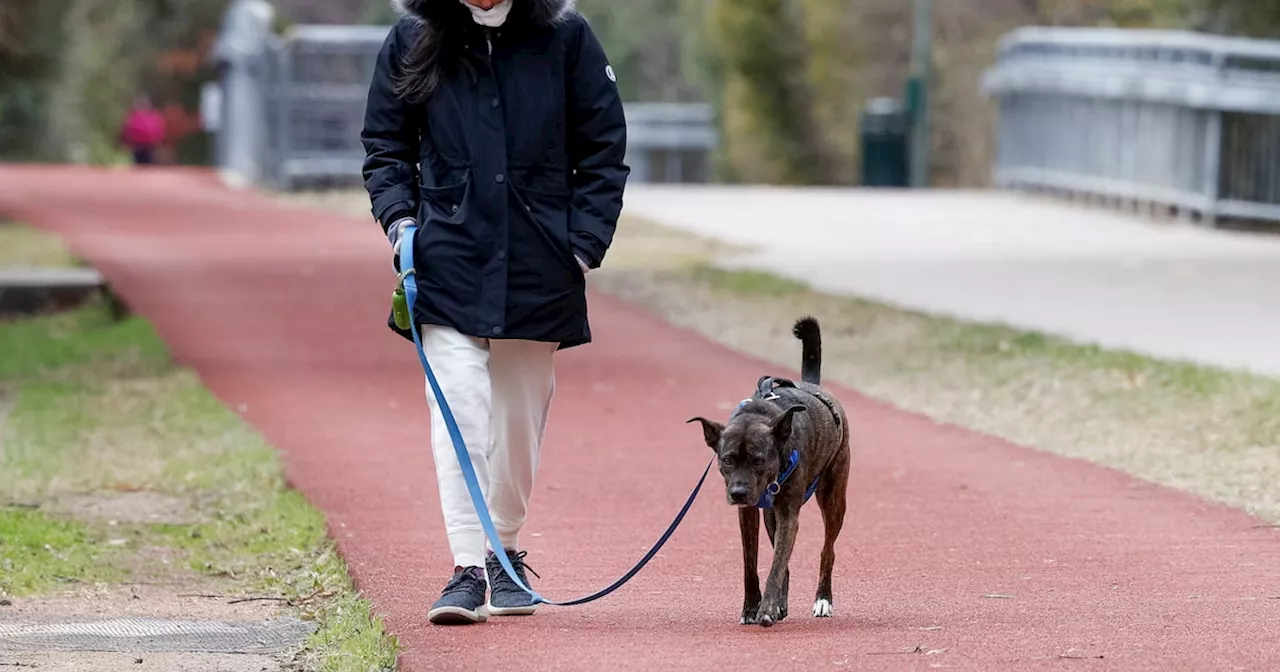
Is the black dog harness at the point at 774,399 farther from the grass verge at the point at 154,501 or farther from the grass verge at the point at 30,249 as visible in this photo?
the grass verge at the point at 30,249

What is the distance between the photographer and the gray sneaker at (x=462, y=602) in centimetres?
660

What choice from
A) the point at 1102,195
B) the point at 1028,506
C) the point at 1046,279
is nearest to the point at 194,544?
the point at 1028,506

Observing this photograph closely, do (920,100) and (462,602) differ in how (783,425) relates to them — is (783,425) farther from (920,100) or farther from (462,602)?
(920,100)

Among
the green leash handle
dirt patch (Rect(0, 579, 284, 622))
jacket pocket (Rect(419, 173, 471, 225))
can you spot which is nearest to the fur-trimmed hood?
jacket pocket (Rect(419, 173, 471, 225))

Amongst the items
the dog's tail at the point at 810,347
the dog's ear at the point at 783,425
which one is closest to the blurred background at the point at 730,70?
the dog's tail at the point at 810,347

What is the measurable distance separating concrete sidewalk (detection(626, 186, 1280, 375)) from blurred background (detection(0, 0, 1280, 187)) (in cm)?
1103

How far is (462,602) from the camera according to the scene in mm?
6605

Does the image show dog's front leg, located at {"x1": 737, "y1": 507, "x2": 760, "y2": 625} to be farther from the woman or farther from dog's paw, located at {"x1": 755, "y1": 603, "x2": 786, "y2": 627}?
the woman

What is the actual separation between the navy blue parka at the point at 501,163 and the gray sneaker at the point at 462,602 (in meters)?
0.71

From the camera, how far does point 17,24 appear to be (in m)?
27.2

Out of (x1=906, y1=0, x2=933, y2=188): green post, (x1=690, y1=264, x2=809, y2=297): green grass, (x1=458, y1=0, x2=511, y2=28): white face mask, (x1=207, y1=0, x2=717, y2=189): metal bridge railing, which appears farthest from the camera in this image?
(x1=906, y1=0, x2=933, y2=188): green post

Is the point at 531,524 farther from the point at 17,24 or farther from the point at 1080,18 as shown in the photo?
the point at 1080,18

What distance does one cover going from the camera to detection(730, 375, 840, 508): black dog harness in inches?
250

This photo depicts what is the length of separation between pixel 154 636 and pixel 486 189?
5.61ft
